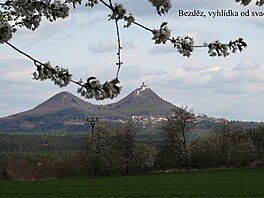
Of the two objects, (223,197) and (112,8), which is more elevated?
(112,8)

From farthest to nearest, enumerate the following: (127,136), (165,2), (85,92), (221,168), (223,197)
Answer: (127,136), (221,168), (223,197), (165,2), (85,92)

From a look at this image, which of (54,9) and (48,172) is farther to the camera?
(48,172)

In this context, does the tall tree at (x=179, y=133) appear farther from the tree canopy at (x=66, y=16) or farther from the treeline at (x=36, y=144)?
Result: the treeline at (x=36, y=144)

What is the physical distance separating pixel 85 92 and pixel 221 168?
68667mm

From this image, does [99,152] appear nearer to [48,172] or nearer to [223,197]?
[48,172]

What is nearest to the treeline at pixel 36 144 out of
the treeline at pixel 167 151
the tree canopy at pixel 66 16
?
the treeline at pixel 167 151

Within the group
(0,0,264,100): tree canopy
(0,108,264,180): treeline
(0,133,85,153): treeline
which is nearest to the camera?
(0,0,264,100): tree canopy

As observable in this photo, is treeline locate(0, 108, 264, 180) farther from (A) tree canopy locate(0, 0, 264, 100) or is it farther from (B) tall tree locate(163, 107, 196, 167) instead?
(A) tree canopy locate(0, 0, 264, 100)

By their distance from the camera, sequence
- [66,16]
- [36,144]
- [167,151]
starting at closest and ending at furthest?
[66,16]
[167,151]
[36,144]

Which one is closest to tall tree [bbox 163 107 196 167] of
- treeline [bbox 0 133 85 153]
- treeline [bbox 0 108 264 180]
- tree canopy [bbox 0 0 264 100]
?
treeline [bbox 0 108 264 180]

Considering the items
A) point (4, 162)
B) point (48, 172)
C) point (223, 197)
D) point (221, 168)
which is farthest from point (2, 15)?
point (4, 162)

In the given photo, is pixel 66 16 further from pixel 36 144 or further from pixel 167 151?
pixel 36 144

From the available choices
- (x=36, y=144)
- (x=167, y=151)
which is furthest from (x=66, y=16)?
(x=36, y=144)

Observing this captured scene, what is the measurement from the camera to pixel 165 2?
3037 mm
